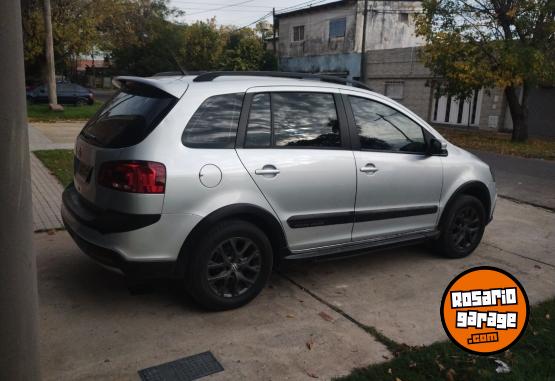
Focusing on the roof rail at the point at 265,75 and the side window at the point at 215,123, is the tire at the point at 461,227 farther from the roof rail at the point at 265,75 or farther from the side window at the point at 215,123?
the side window at the point at 215,123

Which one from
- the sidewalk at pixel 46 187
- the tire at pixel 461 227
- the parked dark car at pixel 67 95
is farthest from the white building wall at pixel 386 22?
the tire at pixel 461 227

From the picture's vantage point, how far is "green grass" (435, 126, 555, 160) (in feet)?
49.3

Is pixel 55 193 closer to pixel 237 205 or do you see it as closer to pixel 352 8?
pixel 237 205

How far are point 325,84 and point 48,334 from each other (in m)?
2.83

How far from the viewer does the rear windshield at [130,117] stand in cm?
352

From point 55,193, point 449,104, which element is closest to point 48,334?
point 55,193

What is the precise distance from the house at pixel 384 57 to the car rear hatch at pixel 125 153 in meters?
19.3

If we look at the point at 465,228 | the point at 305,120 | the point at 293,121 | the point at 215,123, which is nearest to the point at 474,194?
the point at 465,228

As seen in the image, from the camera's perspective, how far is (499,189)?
30.9ft

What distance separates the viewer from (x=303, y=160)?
13.0 feet

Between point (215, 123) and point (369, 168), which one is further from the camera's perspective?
point (369, 168)

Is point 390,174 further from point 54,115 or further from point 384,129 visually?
point 54,115

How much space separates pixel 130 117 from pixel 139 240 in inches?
35.9

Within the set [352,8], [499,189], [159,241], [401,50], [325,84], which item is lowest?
[499,189]
